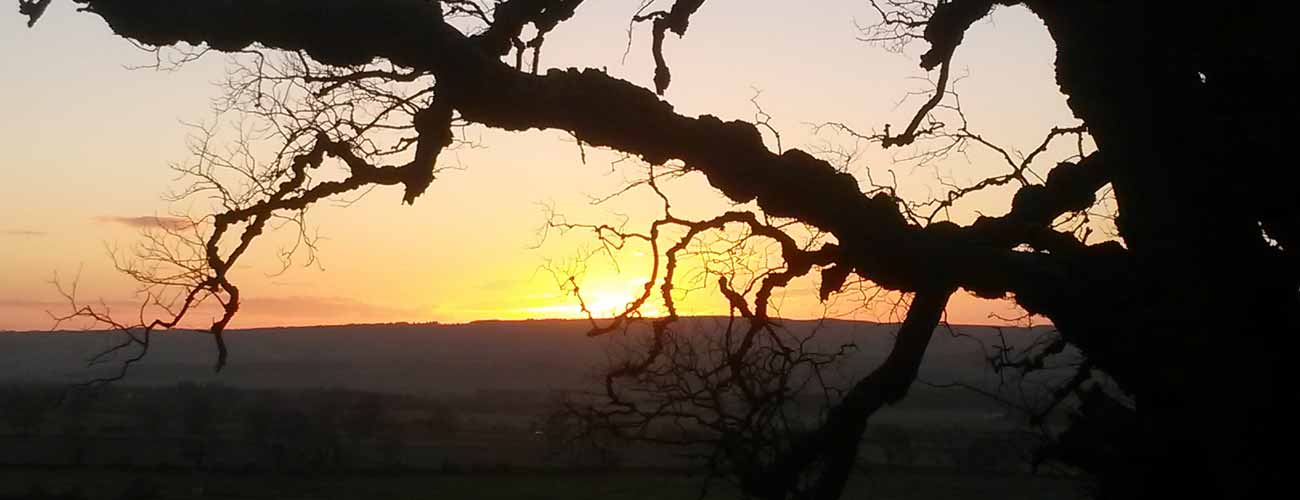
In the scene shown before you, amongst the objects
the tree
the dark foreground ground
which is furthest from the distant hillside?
the tree

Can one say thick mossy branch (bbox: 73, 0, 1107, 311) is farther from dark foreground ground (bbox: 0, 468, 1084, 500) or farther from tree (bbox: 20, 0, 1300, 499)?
dark foreground ground (bbox: 0, 468, 1084, 500)

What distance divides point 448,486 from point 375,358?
361 ft

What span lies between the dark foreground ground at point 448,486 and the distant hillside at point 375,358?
145 feet

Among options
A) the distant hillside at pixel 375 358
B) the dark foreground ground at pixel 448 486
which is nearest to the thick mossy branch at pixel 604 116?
the dark foreground ground at pixel 448 486

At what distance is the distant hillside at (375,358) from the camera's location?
108750mm

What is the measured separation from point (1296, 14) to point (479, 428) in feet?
193

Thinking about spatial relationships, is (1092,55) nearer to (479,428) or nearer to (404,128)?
(404,128)

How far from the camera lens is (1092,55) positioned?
5.11 meters

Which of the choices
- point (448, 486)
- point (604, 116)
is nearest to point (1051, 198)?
point (604, 116)

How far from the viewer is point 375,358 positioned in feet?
475

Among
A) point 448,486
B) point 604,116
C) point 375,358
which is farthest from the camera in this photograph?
point 375,358

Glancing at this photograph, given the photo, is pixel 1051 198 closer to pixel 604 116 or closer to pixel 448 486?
pixel 604 116

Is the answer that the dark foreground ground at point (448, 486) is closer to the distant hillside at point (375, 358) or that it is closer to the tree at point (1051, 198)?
the tree at point (1051, 198)

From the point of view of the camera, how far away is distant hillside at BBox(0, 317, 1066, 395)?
10875 cm
